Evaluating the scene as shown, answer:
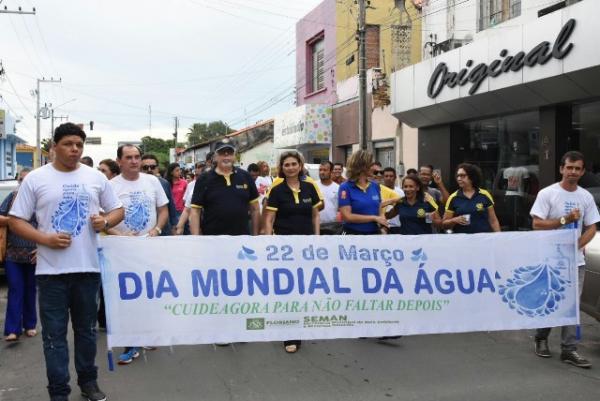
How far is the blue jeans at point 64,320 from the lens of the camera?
4.01 m

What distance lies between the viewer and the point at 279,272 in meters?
4.82

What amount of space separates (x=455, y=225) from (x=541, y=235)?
3.97 feet

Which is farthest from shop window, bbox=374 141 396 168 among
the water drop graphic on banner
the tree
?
the tree

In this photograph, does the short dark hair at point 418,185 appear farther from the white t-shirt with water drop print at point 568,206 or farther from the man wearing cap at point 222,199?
the man wearing cap at point 222,199

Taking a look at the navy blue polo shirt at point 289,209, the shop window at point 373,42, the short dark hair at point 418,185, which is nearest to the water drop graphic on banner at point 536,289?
the short dark hair at point 418,185

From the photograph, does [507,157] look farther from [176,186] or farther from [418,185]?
[418,185]

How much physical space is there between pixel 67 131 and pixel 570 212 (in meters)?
4.10

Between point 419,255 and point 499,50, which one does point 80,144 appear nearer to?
point 419,255

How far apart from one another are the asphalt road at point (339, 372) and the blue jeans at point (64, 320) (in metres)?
0.43

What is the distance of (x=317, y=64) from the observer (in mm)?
27312

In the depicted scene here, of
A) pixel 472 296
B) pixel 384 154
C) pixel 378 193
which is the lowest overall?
pixel 472 296

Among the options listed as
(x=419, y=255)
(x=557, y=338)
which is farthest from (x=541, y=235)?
(x=557, y=338)

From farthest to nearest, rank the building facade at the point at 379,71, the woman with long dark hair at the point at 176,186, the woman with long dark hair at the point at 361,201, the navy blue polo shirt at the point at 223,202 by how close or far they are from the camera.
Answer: the building facade at the point at 379,71, the woman with long dark hair at the point at 176,186, the woman with long dark hair at the point at 361,201, the navy blue polo shirt at the point at 223,202

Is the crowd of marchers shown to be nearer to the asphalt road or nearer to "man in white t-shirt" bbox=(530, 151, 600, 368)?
"man in white t-shirt" bbox=(530, 151, 600, 368)
